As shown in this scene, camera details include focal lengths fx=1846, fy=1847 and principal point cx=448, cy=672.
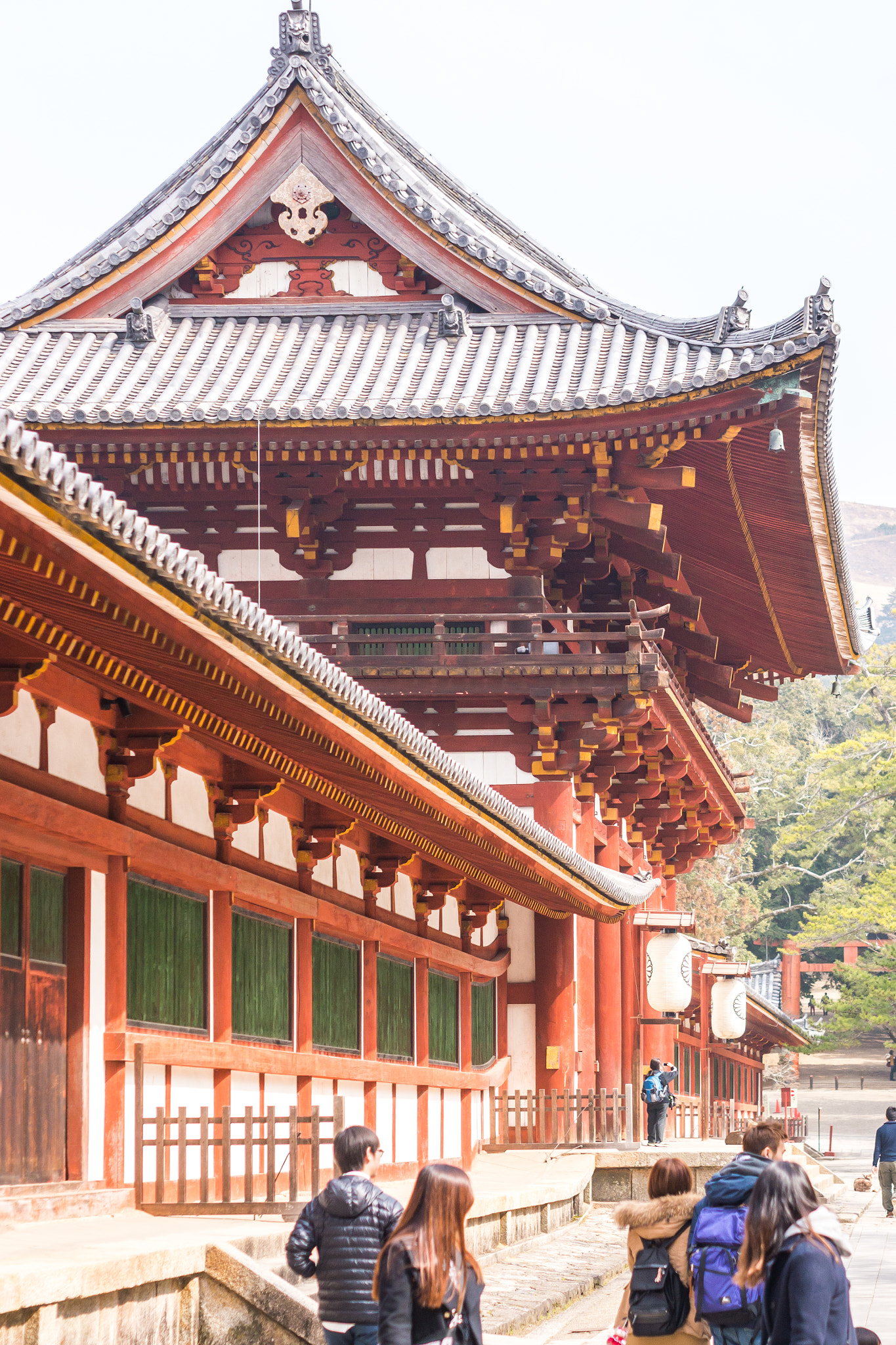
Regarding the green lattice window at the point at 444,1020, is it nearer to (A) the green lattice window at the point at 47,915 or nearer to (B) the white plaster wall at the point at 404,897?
(B) the white plaster wall at the point at 404,897

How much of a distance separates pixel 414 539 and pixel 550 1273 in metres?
8.58

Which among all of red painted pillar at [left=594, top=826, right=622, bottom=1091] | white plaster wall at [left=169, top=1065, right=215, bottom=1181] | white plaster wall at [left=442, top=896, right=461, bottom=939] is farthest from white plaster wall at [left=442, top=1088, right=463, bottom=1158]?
white plaster wall at [left=169, top=1065, right=215, bottom=1181]

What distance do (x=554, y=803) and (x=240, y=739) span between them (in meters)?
9.51

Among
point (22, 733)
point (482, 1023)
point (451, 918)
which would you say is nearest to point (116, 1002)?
point (22, 733)

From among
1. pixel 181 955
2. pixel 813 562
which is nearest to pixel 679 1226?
pixel 181 955

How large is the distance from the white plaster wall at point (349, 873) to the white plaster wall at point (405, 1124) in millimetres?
2281

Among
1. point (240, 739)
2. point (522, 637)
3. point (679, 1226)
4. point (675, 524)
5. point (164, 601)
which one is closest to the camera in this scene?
point (679, 1226)

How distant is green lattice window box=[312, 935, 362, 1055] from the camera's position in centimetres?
1487

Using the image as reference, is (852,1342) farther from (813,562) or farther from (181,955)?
(813,562)

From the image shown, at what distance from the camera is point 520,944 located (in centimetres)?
2208

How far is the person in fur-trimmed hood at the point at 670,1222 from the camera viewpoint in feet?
23.9

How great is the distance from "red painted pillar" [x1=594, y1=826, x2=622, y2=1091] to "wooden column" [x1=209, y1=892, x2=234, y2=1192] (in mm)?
12165

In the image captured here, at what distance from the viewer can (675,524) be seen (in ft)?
74.4

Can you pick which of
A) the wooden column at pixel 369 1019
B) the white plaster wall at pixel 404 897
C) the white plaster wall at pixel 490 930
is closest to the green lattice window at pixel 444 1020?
the white plaster wall at pixel 404 897
